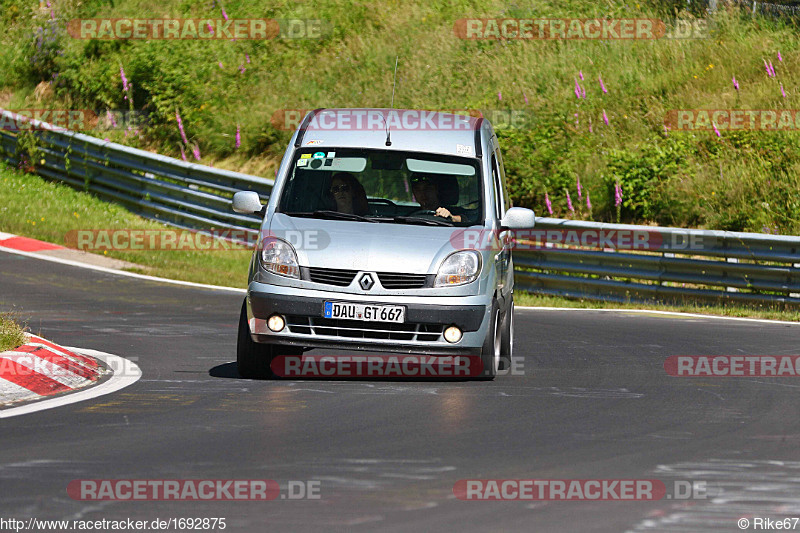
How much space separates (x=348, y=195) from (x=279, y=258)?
111cm

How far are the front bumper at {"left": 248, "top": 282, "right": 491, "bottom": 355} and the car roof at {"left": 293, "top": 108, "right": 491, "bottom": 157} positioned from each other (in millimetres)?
1655

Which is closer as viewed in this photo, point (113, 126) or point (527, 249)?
point (527, 249)

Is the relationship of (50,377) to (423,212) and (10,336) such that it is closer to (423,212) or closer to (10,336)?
(10,336)

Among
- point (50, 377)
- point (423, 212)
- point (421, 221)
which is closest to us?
point (50, 377)

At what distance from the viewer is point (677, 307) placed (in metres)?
16.9

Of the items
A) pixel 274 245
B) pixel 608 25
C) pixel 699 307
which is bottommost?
pixel 699 307

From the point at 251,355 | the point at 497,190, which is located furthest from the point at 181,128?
the point at 251,355

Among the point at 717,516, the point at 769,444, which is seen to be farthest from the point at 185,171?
the point at 717,516

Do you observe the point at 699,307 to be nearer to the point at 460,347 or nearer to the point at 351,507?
the point at 460,347

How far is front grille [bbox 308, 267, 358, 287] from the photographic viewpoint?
9.38 metres

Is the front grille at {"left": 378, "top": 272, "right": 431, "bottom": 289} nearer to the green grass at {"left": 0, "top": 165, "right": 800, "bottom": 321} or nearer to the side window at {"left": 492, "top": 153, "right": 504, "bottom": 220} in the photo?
the side window at {"left": 492, "top": 153, "right": 504, "bottom": 220}

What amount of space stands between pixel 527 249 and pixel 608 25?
1132cm

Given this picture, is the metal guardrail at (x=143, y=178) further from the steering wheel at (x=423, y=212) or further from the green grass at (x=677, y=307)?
the steering wheel at (x=423, y=212)

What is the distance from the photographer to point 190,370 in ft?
33.6
